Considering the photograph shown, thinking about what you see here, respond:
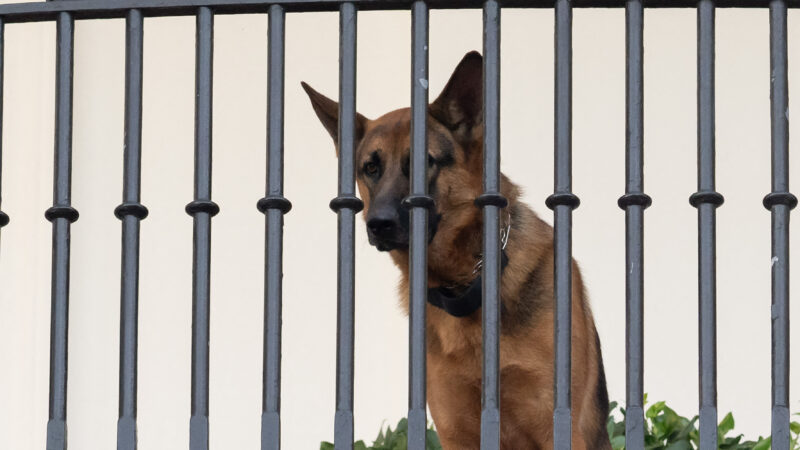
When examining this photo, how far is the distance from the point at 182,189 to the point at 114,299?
55cm

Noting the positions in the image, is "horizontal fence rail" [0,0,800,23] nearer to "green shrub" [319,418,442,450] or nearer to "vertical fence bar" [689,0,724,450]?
"vertical fence bar" [689,0,724,450]

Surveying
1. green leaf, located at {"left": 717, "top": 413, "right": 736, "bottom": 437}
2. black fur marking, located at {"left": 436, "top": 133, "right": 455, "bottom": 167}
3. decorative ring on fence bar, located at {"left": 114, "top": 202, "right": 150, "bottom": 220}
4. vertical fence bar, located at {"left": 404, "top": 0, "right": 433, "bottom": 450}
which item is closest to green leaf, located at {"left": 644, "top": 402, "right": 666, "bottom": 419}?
green leaf, located at {"left": 717, "top": 413, "right": 736, "bottom": 437}

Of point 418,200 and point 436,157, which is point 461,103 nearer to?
point 436,157

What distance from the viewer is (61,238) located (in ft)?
9.00

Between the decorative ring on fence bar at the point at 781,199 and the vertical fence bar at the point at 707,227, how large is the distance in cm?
9

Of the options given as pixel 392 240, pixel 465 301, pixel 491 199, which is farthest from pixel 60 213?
pixel 465 301

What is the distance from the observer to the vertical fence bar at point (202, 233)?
2645 millimetres

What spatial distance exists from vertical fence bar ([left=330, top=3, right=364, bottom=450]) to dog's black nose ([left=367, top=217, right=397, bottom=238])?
1.22 m

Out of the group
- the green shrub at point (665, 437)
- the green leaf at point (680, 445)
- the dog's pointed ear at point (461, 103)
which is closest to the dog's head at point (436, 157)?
the dog's pointed ear at point (461, 103)

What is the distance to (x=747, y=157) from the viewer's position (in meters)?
5.51

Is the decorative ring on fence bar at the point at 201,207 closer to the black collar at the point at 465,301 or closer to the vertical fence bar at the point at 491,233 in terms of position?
the vertical fence bar at the point at 491,233

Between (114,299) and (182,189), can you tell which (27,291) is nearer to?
(114,299)

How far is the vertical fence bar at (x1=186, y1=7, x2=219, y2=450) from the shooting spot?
264cm

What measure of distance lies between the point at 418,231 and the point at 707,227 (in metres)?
0.55
